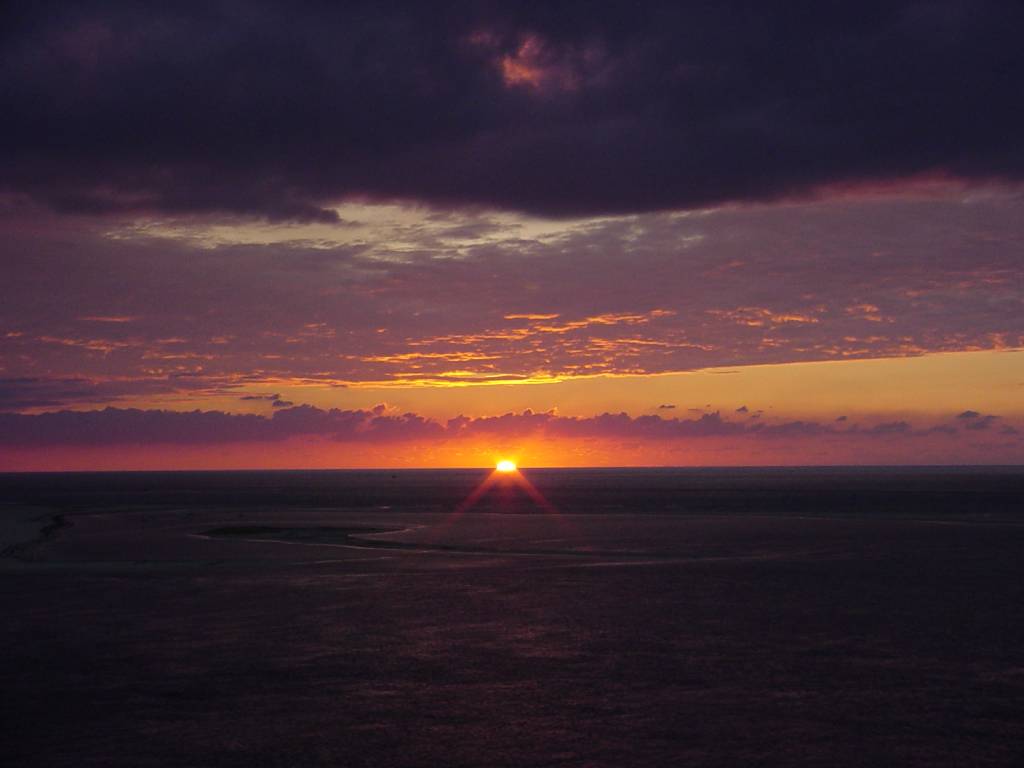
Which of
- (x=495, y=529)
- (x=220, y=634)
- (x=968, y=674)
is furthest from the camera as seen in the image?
(x=495, y=529)

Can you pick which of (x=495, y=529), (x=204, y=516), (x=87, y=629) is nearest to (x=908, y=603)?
(x=87, y=629)

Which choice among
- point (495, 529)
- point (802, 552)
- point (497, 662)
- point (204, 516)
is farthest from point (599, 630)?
point (204, 516)

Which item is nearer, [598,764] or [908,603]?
[598,764]

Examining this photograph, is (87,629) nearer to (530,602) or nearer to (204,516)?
(530,602)

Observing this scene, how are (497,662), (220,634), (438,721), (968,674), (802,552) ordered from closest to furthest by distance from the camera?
1. (438,721)
2. (968,674)
3. (497,662)
4. (220,634)
5. (802,552)

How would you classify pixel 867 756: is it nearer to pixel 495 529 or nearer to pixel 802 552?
pixel 802 552

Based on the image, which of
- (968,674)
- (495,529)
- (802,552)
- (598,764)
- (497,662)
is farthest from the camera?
(495,529)
